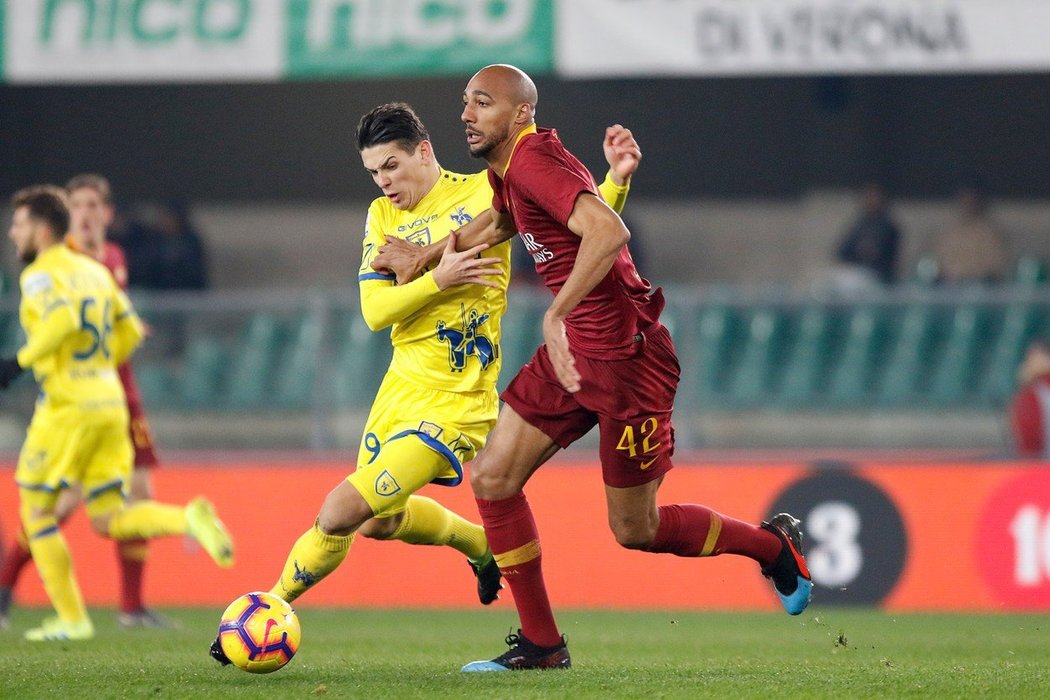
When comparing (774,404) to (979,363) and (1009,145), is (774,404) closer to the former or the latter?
(979,363)

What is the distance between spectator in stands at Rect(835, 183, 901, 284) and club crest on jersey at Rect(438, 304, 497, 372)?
7263 millimetres

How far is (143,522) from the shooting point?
25.3 ft

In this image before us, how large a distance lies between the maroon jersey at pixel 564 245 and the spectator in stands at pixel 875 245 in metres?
7.40

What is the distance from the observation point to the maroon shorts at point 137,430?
816 cm

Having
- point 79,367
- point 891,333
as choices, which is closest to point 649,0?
point 891,333

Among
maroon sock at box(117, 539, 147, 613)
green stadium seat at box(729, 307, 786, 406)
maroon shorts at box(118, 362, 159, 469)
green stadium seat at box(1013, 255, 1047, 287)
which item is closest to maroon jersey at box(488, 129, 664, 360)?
maroon shorts at box(118, 362, 159, 469)

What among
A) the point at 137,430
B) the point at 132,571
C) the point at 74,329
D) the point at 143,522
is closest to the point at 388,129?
the point at 74,329

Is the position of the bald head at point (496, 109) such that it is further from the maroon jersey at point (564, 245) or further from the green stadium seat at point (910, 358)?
the green stadium seat at point (910, 358)

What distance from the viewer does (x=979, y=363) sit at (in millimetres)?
9914

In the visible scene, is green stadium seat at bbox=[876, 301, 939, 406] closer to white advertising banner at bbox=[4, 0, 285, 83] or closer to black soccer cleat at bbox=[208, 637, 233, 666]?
white advertising banner at bbox=[4, 0, 285, 83]

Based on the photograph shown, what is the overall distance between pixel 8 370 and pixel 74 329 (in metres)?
0.39

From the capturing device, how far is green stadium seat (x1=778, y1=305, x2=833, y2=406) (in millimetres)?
9891

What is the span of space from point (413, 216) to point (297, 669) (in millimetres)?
1606

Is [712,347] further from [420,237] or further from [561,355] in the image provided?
[561,355]
